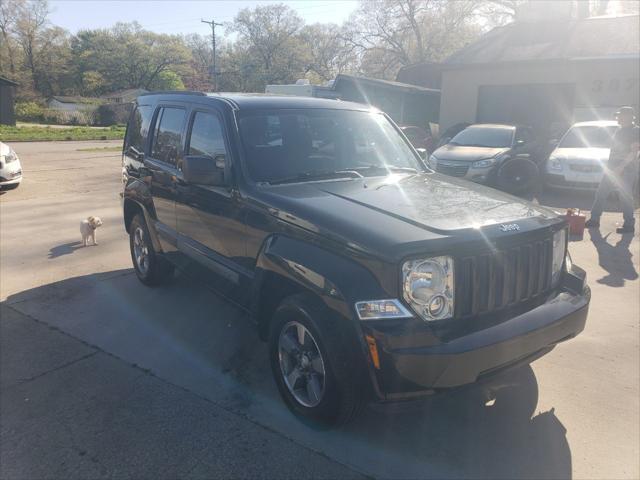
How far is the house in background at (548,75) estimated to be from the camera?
1630 cm

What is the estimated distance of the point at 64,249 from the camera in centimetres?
712

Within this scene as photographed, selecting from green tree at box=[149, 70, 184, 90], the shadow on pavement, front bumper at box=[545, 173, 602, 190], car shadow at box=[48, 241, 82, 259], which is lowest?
the shadow on pavement

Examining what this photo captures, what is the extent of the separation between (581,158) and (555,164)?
50cm

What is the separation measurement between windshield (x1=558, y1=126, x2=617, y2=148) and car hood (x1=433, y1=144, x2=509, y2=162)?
1.63 m

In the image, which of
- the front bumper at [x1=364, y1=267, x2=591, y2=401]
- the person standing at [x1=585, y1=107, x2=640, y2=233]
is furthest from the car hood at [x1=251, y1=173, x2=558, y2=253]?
the person standing at [x1=585, y1=107, x2=640, y2=233]

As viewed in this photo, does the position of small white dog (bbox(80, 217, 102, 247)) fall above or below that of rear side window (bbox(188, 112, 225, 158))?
below

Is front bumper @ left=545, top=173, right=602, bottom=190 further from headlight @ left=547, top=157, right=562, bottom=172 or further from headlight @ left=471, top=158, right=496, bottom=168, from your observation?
headlight @ left=471, top=158, right=496, bottom=168

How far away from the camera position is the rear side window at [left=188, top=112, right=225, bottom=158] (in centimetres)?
401

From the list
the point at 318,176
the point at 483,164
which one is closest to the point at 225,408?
the point at 318,176

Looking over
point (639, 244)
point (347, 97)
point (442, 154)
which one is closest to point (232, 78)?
Result: point (347, 97)

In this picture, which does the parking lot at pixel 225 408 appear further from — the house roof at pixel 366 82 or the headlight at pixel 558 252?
the house roof at pixel 366 82

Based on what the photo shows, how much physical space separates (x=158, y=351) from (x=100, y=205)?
22.9 feet

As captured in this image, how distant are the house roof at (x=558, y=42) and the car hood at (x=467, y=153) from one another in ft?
26.0

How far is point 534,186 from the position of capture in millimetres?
11258
